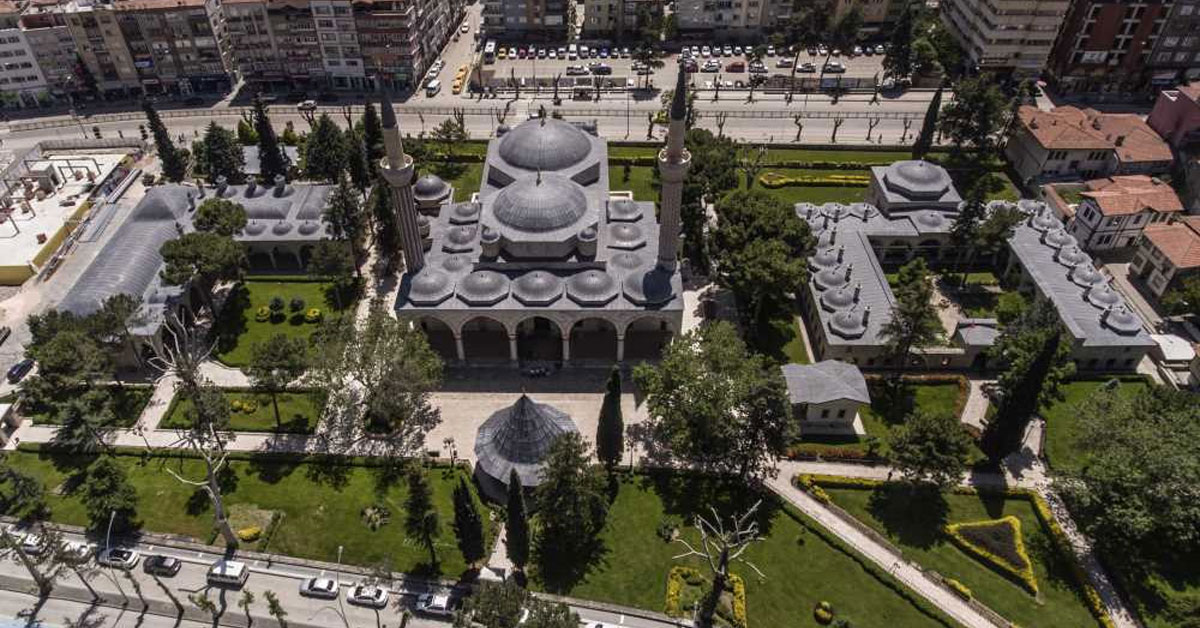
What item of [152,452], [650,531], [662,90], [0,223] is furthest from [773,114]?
[0,223]

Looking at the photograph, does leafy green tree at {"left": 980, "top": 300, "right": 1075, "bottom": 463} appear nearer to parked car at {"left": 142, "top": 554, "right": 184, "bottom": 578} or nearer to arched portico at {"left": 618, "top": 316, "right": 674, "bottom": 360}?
arched portico at {"left": 618, "top": 316, "right": 674, "bottom": 360}

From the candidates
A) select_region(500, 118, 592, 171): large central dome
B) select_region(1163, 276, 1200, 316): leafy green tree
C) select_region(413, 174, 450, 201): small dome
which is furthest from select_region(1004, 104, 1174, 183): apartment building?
select_region(413, 174, 450, 201): small dome

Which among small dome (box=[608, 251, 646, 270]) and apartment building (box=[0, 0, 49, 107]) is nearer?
small dome (box=[608, 251, 646, 270])

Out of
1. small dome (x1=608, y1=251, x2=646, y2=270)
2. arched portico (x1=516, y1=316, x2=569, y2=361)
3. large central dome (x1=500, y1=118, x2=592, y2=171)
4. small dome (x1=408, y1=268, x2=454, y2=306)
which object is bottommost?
arched portico (x1=516, y1=316, x2=569, y2=361)

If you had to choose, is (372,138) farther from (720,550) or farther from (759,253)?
(720,550)

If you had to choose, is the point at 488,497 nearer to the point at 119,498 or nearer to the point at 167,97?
the point at 119,498

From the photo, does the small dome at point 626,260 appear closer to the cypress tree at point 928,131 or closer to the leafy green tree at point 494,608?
the leafy green tree at point 494,608

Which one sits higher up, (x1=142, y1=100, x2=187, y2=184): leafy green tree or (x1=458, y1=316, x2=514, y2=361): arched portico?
(x1=142, y1=100, x2=187, y2=184): leafy green tree
